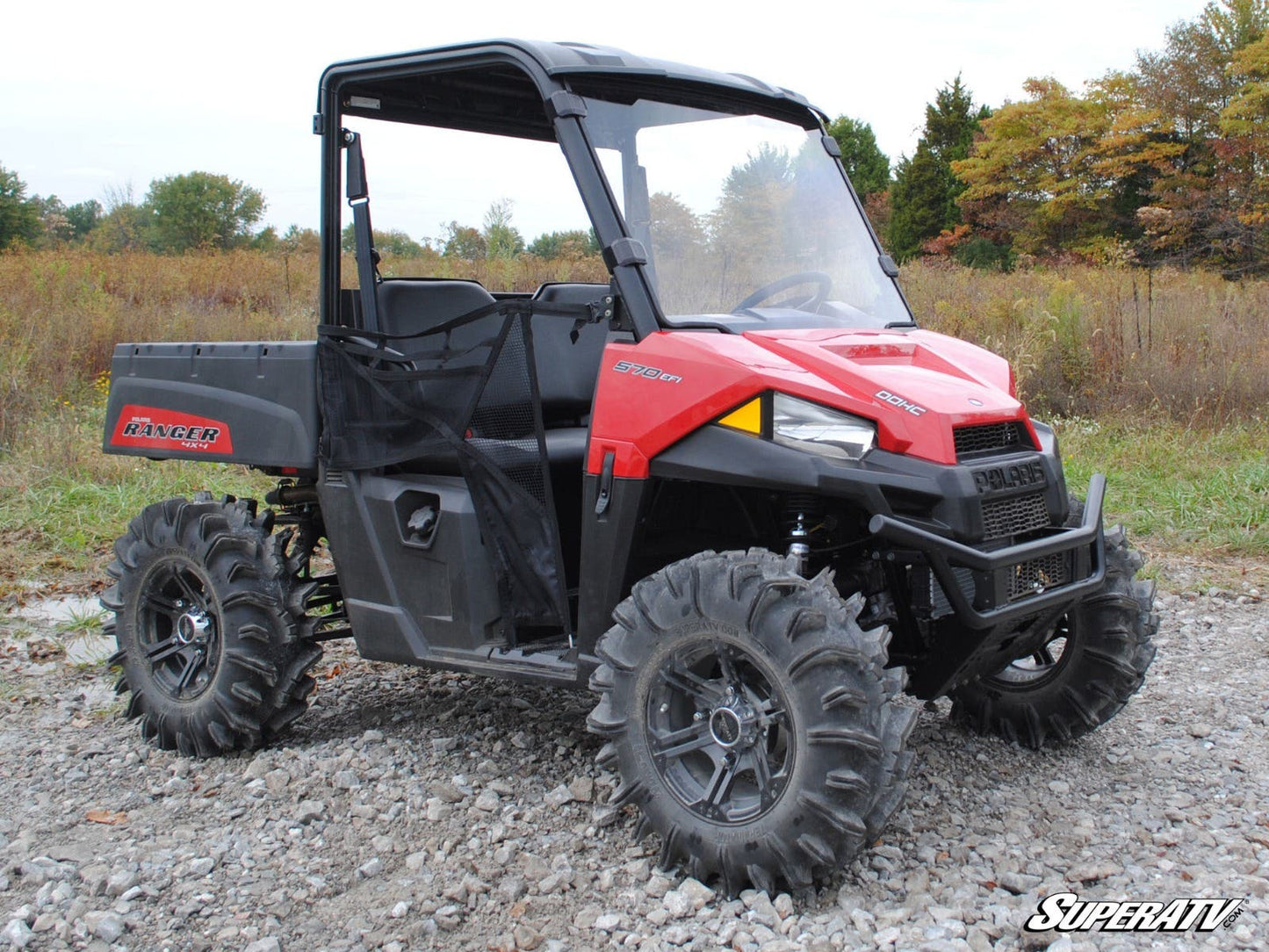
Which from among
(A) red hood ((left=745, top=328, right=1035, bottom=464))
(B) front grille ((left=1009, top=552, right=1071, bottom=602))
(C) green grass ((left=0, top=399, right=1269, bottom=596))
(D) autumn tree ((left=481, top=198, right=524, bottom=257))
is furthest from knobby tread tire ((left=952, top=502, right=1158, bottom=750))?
(C) green grass ((left=0, top=399, right=1269, bottom=596))

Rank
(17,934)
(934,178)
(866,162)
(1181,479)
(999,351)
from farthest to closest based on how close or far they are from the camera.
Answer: (866,162) → (934,178) → (999,351) → (1181,479) → (17,934)

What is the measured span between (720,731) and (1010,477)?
0.99 metres

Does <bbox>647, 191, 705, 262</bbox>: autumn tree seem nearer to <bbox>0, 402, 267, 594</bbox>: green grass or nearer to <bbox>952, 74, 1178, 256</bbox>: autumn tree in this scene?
<bbox>0, 402, 267, 594</bbox>: green grass

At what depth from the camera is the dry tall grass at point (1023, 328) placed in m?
9.55

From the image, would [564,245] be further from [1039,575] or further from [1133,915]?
[1133,915]

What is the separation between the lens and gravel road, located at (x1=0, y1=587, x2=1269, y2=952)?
9.62 feet

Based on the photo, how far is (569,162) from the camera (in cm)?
344

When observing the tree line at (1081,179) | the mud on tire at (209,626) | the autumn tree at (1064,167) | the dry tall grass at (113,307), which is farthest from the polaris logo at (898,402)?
the autumn tree at (1064,167)

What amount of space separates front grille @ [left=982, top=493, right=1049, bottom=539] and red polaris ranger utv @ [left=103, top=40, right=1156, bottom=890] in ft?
0.05

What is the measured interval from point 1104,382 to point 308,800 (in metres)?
8.03

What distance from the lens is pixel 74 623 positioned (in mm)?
5898

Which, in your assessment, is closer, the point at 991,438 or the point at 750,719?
the point at 750,719

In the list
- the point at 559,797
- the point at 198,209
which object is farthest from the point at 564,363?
the point at 198,209

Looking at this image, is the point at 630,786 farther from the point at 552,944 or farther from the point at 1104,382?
the point at 1104,382
